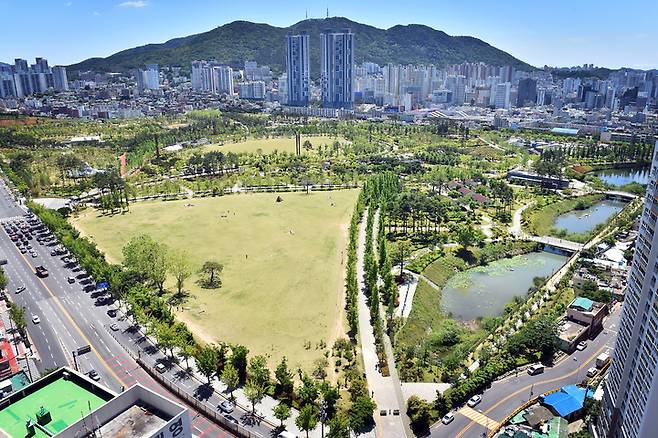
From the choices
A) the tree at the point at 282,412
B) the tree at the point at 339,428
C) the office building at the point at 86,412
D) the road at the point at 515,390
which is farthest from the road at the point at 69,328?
the road at the point at 515,390

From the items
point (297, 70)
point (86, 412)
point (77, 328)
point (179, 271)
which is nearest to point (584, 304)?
point (179, 271)

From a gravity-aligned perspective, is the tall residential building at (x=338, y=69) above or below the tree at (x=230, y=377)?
above

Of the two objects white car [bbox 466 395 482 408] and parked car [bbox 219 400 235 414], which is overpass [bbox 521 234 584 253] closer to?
white car [bbox 466 395 482 408]

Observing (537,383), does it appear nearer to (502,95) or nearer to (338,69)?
(338,69)

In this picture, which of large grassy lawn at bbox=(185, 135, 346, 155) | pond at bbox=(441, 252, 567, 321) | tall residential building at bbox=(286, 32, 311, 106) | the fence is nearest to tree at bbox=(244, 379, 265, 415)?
the fence

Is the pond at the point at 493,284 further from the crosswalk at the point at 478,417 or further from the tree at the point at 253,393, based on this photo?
the tree at the point at 253,393
